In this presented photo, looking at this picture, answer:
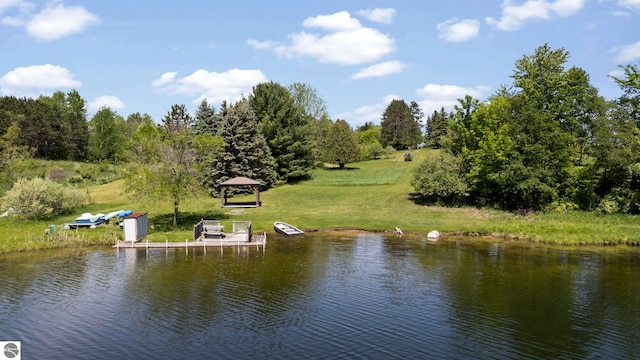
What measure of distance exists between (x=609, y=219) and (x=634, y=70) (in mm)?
16892

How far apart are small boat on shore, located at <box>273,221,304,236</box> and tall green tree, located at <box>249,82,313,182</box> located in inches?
1108

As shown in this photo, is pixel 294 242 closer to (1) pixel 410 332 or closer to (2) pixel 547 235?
(1) pixel 410 332

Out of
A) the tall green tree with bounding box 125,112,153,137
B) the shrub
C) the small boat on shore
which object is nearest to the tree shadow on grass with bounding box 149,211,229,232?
the small boat on shore

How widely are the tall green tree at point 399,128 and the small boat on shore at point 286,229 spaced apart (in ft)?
317

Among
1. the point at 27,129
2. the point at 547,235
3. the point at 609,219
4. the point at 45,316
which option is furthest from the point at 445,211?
the point at 27,129

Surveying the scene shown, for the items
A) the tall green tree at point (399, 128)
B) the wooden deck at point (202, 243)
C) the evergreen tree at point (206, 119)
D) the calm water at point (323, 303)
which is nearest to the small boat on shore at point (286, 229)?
the wooden deck at point (202, 243)

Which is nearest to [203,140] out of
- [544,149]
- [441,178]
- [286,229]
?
[286,229]

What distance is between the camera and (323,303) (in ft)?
80.3

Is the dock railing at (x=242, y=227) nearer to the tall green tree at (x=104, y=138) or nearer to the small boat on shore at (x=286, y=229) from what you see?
the small boat on shore at (x=286, y=229)

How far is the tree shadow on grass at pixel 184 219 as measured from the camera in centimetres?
4541

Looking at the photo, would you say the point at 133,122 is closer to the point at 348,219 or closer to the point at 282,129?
the point at 282,129

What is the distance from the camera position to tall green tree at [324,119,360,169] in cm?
9062

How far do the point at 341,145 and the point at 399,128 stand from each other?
52.7 metres

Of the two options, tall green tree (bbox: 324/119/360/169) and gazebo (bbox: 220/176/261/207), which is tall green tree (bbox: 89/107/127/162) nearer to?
tall green tree (bbox: 324/119/360/169)
